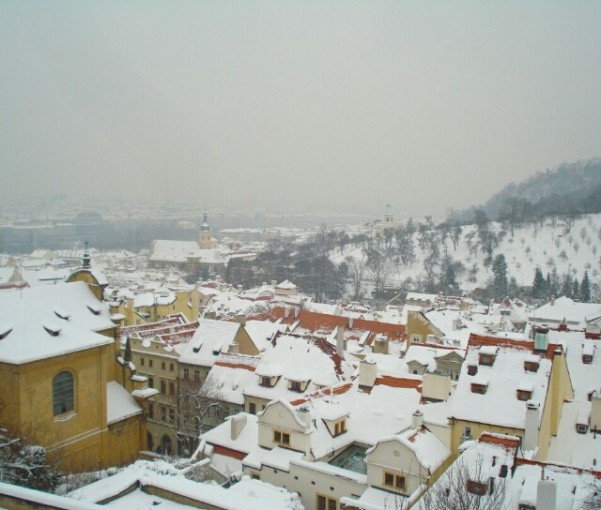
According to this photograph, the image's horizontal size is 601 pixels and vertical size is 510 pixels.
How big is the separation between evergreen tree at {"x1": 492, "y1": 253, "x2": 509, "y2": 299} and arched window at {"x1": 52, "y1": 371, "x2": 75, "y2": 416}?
281ft

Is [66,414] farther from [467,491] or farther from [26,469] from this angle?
[467,491]

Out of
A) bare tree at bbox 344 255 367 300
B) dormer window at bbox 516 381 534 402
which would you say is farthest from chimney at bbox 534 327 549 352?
bare tree at bbox 344 255 367 300

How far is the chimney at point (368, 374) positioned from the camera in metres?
23.3

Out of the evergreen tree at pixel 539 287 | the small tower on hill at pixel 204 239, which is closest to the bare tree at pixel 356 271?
the evergreen tree at pixel 539 287

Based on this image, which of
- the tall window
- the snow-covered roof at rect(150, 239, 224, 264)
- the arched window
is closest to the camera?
the tall window

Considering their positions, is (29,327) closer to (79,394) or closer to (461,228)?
(79,394)

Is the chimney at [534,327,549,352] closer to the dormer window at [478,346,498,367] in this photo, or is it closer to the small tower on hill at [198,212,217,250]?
the dormer window at [478,346,498,367]

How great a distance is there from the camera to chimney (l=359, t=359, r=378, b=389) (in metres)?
23.3

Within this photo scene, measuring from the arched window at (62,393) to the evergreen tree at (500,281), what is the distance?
85.7m

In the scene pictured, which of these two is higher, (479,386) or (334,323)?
(479,386)

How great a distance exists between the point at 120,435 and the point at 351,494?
36.7ft

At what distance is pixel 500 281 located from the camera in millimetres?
97875

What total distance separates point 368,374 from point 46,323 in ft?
41.8

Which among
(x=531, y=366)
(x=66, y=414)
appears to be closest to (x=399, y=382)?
(x=531, y=366)
